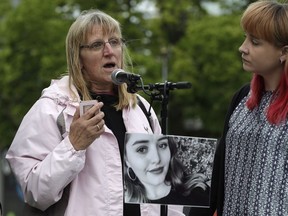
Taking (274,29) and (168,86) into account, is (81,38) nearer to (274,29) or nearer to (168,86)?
(168,86)

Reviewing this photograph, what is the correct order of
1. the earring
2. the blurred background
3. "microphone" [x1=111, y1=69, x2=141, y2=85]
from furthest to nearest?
1. the blurred background
2. "microphone" [x1=111, y1=69, x2=141, y2=85]
3. the earring

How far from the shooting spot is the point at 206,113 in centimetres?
2447

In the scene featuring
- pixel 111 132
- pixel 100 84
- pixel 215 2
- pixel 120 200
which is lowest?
pixel 120 200

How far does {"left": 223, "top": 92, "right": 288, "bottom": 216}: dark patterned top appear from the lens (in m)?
3.53

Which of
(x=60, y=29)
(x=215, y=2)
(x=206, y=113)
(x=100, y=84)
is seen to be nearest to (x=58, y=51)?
(x=60, y=29)

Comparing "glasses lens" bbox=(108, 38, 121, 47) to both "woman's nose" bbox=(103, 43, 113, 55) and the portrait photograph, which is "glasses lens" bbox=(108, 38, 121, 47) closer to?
"woman's nose" bbox=(103, 43, 113, 55)

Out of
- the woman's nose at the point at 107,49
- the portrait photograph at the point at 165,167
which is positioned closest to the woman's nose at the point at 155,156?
the portrait photograph at the point at 165,167

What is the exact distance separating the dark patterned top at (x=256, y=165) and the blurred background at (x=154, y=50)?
1431cm

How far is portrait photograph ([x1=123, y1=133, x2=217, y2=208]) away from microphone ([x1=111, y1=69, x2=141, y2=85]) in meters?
0.30

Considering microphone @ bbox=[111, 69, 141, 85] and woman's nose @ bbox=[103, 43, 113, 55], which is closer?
microphone @ bbox=[111, 69, 141, 85]

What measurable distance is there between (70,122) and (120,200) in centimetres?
51

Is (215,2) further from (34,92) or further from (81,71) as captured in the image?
(81,71)

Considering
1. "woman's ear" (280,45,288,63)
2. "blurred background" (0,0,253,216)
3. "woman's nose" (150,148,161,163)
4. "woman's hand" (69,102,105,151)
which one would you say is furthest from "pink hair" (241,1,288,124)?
"blurred background" (0,0,253,216)

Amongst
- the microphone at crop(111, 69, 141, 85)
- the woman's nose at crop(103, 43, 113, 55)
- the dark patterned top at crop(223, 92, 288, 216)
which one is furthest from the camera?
the woman's nose at crop(103, 43, 113, 55)
